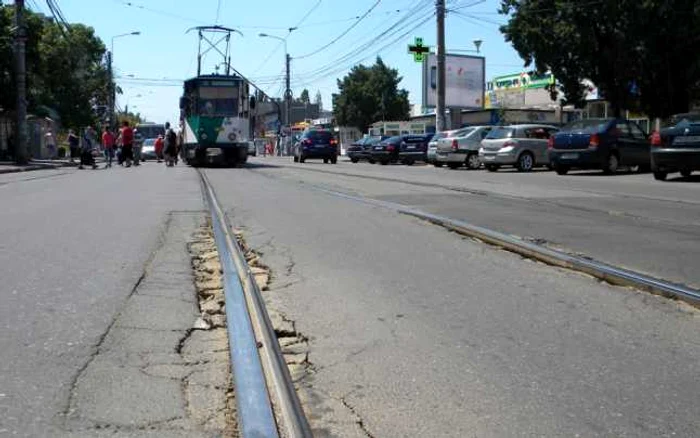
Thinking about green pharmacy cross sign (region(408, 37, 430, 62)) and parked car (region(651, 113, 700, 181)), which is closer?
parked car (region(651, 113, 700, 181))

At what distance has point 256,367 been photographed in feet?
14.6

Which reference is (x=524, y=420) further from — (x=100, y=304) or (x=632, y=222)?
(x=632, y=222)

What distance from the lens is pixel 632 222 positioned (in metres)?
10.8

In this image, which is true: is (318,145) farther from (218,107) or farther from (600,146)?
(600,146)

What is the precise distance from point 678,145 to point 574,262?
12341mm

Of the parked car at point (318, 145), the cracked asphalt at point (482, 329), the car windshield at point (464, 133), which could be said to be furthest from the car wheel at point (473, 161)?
the cracked asphalt at point (482, 329)

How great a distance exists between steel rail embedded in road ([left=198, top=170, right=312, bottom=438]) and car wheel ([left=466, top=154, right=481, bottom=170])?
22.9 metres

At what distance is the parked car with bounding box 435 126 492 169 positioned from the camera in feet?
96.1

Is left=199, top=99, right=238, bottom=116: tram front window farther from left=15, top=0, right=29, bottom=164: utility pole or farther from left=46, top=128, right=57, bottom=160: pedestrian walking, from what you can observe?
left=46, top=128, right=57, bottom=160: pedestrian walking

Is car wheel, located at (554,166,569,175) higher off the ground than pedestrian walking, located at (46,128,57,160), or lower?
lower

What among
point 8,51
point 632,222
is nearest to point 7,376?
point 632,222

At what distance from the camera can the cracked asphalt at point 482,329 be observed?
3793mm

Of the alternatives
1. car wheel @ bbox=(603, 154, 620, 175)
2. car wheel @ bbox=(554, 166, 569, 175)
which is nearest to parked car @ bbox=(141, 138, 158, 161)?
car wheel @ bbox=(554, 166, 569, 175)

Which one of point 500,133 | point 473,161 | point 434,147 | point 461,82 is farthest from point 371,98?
point 500,133
